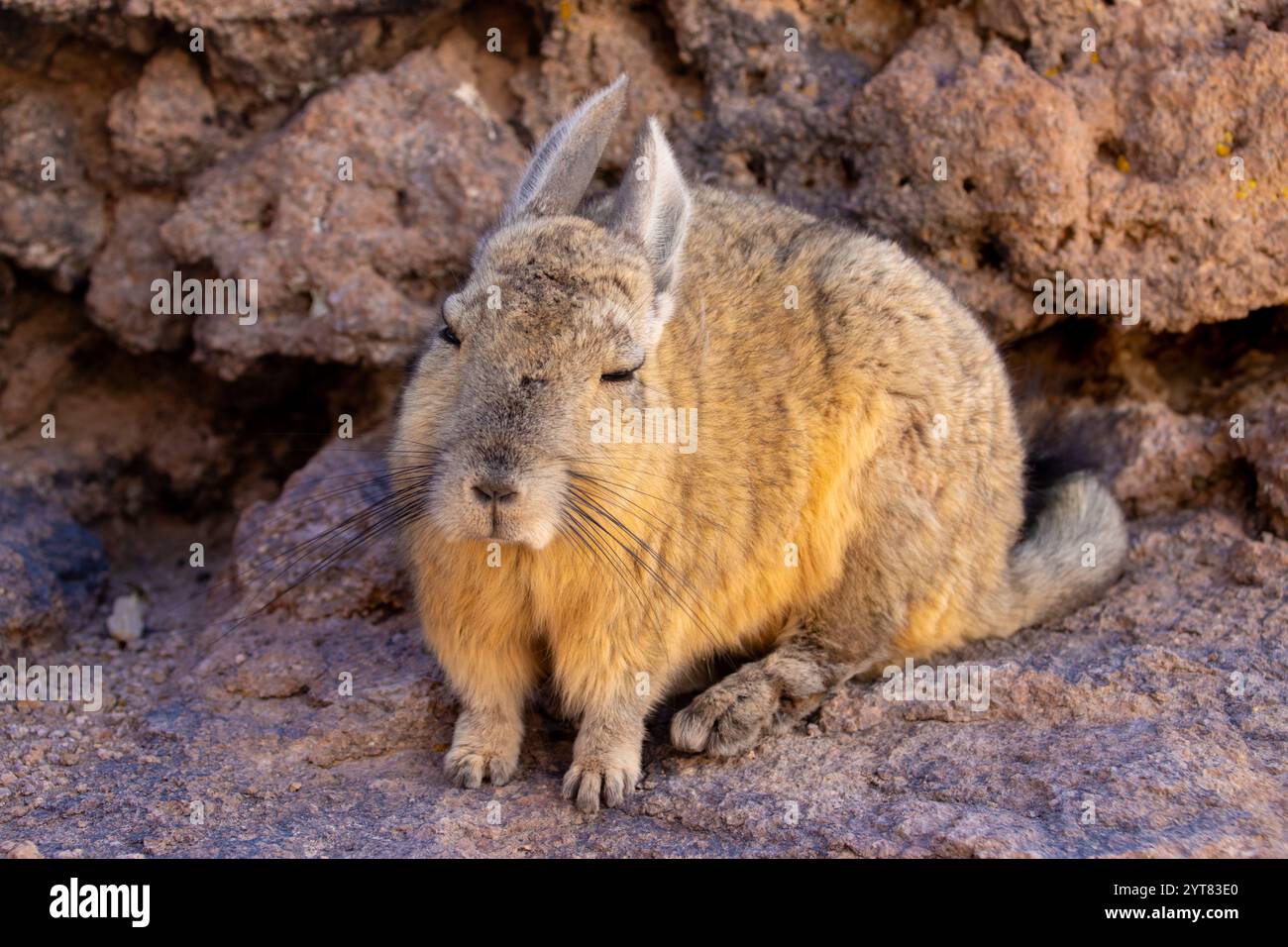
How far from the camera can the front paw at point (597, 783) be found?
4.43 m

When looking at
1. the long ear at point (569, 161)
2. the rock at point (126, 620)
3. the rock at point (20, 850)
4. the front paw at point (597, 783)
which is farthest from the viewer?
the rock at point (126, 620)

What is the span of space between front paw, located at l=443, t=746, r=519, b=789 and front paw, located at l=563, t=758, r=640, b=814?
24cm

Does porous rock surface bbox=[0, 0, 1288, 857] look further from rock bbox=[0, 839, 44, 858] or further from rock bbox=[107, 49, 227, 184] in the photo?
rock bbox=[0, 839, 44, 858]

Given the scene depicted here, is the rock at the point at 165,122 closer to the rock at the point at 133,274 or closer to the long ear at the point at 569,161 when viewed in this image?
the rock at the point at 133,274

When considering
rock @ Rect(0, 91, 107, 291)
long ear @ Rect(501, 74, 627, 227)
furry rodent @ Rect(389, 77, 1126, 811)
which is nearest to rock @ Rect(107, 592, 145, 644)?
rock @ Rect(0, 91, 107, 291)

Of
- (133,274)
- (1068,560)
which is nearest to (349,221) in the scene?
(133,274)

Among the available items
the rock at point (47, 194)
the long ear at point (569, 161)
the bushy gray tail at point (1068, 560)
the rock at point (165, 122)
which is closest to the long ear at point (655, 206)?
the long ear at point (569, 161)

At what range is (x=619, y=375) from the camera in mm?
4309

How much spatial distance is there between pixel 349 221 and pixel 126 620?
2188mm

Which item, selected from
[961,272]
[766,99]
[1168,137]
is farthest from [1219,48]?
[766,99]

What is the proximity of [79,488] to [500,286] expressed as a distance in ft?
11.9

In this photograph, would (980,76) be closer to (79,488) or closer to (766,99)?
(766,99)

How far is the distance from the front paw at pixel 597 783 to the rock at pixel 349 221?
104 inches

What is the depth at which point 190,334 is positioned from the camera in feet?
22.6
